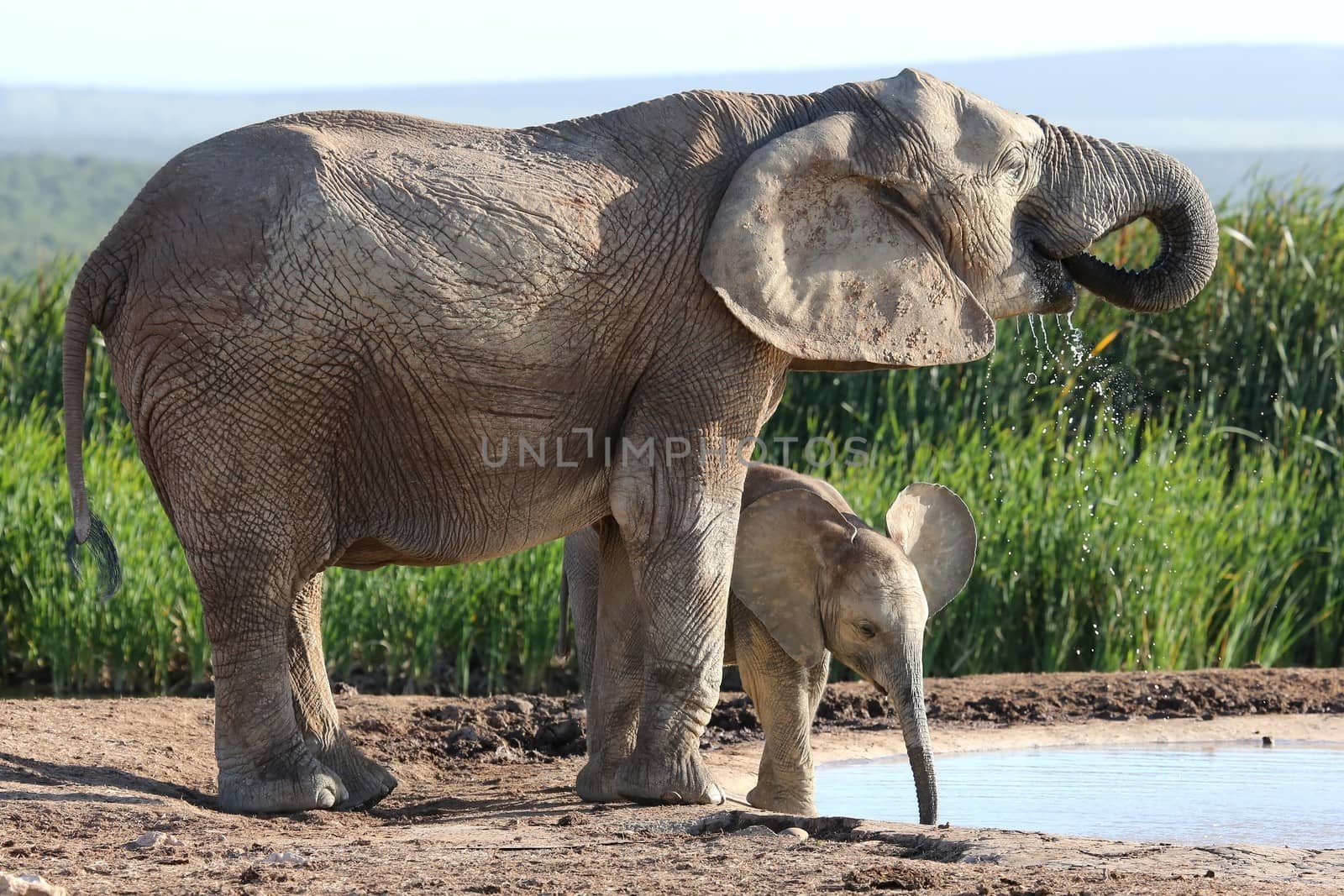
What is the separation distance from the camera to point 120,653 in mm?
9156

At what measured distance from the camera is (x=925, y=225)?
19.6 ft

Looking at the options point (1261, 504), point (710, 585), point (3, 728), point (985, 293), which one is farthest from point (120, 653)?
point (1261, 504)

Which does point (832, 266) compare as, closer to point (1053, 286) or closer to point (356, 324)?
point (1053, 286)

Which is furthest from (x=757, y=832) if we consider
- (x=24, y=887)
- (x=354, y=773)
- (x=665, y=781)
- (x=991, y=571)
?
(x=991, y=571)

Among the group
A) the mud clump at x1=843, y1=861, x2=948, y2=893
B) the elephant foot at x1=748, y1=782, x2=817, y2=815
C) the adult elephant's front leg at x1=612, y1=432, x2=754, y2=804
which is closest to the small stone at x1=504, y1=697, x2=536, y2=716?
the elephant foot at x1=748, y1=782, x2=817, y2=815

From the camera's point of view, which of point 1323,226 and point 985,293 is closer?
point 985,293

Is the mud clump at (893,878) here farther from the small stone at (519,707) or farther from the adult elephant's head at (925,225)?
the small stone at (519,707)

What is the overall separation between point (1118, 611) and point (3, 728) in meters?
5.45

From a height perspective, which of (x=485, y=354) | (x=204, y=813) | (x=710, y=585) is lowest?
(x=204, y=813)

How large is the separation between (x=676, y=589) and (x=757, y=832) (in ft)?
2.93

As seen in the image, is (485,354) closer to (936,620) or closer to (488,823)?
(488,823)

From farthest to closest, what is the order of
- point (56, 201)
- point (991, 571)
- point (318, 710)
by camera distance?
point (56, 201)
point (991, 571)
point (318, 710)

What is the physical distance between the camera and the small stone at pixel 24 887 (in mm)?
3711

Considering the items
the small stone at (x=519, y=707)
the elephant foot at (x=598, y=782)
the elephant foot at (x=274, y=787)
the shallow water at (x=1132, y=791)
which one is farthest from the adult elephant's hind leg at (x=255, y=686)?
the small stone at (x=519, y=707)
